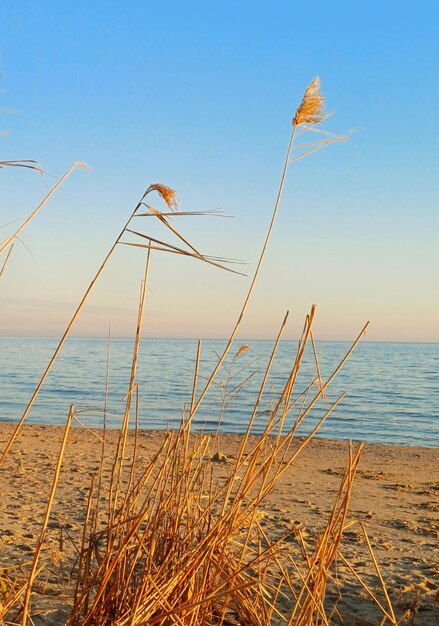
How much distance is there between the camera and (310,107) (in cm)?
222

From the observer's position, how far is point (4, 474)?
7.01 meters

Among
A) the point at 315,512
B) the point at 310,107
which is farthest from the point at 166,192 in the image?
the point at 315,512

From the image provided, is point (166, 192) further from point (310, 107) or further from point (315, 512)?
point (315, 512)

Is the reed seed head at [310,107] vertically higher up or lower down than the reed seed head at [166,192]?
higher up

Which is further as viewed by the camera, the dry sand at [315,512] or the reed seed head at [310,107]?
the dry sand at [315,512]

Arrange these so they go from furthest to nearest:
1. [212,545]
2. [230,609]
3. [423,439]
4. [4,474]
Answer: [423,439] → [4,474] → [230,609] → [212,545]

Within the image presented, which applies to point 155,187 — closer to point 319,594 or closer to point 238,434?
point 319,594

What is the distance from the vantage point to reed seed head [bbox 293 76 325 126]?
86.8 inches

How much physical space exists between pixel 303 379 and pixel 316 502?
2378 centimetres

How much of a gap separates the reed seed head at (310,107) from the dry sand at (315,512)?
59.6 inches

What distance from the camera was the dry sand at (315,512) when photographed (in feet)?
11.1

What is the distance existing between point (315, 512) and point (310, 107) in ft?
14.4

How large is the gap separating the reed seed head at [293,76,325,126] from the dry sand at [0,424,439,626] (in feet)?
4.97

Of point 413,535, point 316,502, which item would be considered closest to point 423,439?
point 316,502
